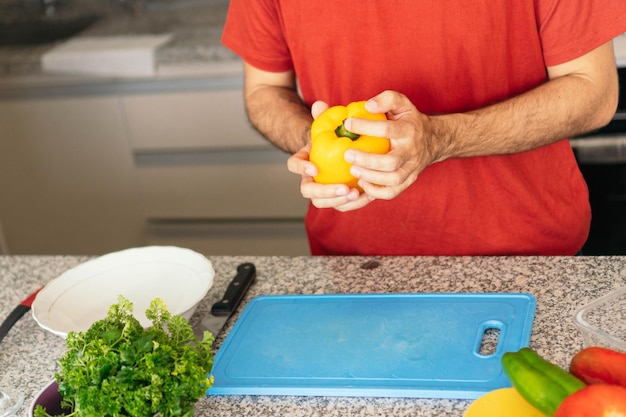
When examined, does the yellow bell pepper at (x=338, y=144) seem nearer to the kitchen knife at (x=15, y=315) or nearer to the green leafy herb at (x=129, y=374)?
the green leafy herb at (x=129, y=374)

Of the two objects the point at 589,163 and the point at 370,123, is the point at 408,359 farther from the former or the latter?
the point at 589,163

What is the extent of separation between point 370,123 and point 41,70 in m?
1.77

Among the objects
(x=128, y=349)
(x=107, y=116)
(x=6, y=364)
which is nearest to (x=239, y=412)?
(x=128, y=349)

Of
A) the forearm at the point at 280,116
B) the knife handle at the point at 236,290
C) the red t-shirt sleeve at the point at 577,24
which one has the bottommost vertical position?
the knife handle at the point at 236,290

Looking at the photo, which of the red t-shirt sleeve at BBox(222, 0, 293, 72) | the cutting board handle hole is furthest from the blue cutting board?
the red t-shirt sleeve at BBox(222, 0, 293, 72)

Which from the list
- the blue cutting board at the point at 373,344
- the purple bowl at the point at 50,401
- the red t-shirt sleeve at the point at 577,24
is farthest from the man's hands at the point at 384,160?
the purple bowl at the point at 50,401

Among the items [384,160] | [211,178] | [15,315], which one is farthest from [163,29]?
[384,160]

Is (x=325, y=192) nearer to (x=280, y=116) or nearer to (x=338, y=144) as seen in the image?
(x=338, y=144)

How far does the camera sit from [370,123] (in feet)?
3.57

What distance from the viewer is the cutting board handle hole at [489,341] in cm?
104

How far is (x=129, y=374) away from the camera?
86cm

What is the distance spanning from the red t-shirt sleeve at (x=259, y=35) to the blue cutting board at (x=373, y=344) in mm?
545

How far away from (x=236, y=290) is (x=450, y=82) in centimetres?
51

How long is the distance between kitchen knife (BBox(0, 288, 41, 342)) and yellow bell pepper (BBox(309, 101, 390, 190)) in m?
0.47
